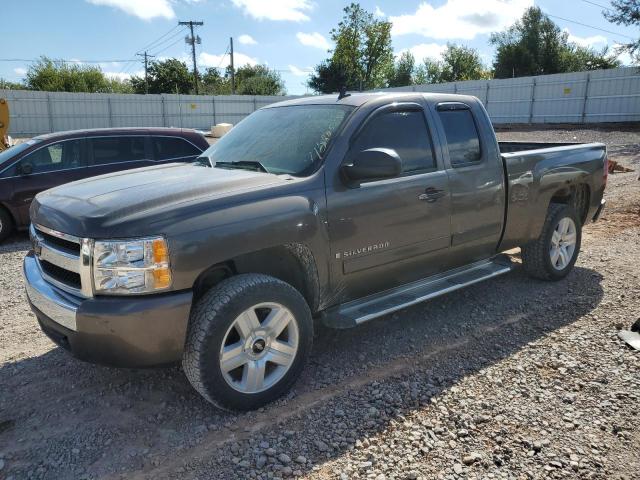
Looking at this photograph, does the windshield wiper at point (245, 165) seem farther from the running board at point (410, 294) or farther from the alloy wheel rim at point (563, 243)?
the alloy wheel rim at point (563, 243)

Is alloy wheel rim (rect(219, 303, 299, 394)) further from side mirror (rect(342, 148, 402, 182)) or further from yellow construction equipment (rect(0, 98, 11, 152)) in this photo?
yellow construction equipment (rect(0, 98, 11, 152))

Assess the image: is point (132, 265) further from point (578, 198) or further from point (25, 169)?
point (25, 169)

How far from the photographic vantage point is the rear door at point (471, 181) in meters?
4.33

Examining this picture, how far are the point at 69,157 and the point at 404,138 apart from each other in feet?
20.3

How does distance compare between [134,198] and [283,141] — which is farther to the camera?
[283,141]

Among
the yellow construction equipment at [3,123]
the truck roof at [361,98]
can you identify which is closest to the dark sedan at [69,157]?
the truck roof at [361,98]

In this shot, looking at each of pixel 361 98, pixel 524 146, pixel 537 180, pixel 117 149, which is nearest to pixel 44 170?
pixel 117 149

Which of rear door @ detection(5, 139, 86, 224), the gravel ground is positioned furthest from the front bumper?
rear door @ detection(5, 139, 86, 224)

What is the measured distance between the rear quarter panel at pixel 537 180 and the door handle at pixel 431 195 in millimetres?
983

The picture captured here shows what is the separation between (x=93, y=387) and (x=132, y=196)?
142cm

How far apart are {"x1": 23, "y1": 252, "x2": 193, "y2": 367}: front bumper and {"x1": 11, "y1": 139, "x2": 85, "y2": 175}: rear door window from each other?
19.4ft

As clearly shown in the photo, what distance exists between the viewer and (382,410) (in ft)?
10.7

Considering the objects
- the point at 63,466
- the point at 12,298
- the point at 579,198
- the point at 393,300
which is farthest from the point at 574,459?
the point at 12,298

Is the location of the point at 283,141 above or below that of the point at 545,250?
above
